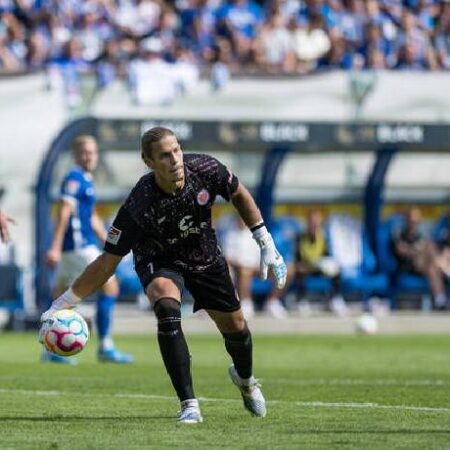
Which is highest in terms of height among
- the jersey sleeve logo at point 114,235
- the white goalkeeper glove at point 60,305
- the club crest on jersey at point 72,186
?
the jersey sleeve logo at point 114,235

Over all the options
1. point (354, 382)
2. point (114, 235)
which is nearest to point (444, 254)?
point (354, 382)

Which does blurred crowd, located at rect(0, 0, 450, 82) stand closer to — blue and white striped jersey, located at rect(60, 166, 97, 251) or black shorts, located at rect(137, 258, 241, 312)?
blue and white striped jersey, located at rect(60, 166, 97, 251)

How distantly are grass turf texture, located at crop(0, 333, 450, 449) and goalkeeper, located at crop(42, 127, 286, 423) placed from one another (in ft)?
1.21

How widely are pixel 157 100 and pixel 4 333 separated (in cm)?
537

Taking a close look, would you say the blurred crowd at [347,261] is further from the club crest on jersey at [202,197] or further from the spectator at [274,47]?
the club crest on jersey at [202,197]

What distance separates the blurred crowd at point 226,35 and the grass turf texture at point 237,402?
813 cm

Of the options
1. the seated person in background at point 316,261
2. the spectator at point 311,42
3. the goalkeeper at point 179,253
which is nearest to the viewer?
the goalkeeper at point 179,253

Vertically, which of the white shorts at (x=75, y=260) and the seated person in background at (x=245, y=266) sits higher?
the white shorts at (x=75, y=260)

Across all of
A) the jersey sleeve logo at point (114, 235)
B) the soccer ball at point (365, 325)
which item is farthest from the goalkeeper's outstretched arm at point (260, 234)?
the soccer ball at point (365, 325)

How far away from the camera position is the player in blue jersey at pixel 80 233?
15.1 meters

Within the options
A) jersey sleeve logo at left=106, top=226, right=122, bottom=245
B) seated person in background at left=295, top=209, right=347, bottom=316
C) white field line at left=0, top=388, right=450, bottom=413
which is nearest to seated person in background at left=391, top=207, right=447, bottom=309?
seated person in background at left=295, top=209, right=347, bottom=316

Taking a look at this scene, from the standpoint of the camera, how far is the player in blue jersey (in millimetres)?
15070

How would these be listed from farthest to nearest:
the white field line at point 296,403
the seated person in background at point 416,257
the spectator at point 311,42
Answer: the spectator at point 311,42 → the seated person in background at point 416,257 → the white field line at point 296,403

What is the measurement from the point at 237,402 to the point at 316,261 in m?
14.6
